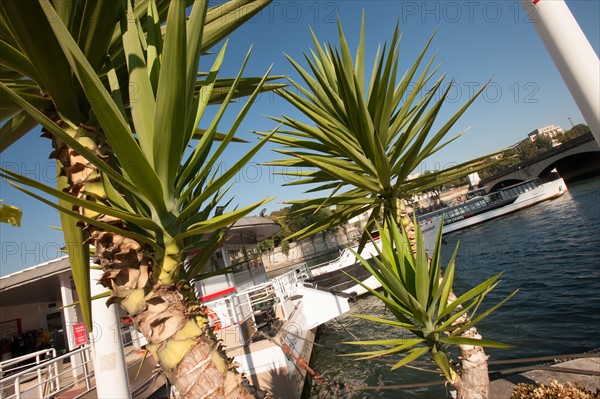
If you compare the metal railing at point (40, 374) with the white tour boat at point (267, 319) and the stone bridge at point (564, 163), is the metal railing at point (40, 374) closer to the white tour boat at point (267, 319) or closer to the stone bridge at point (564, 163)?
the white tour boat at point (267, 319)

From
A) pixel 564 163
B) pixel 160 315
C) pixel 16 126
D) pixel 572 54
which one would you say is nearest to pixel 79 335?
pixel 16 126

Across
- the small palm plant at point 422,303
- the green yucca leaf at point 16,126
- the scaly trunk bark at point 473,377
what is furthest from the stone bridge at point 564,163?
the green yucca leaf at point 16,126

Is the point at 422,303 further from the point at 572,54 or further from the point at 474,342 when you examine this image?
the point at 572,54

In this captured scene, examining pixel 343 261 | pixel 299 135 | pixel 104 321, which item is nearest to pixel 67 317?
pixel 104 321

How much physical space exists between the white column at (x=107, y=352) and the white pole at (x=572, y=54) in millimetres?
2772

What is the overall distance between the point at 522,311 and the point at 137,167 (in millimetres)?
12052

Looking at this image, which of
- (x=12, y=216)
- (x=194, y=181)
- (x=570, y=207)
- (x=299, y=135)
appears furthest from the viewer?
(x=570, y=207)

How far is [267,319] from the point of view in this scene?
7.77 m

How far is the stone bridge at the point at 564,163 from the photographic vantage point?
3644 cm

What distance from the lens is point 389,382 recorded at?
702 cm

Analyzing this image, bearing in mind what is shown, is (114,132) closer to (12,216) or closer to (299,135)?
(299,135)

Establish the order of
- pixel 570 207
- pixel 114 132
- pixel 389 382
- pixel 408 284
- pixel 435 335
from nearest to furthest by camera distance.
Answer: pixel 114 132 → pixel 435 335 → pixel 408 284 → pixel 389 382 → pixel 570 207

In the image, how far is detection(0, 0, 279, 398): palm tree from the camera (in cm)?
91

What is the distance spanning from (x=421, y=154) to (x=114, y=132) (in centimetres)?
222
